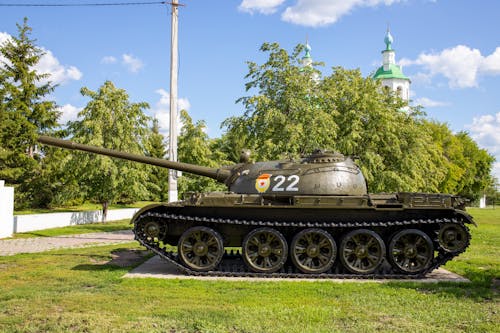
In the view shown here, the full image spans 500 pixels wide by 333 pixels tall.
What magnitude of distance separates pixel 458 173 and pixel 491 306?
45861 millimetres

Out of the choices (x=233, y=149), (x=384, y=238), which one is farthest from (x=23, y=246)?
(x=233, y=149)

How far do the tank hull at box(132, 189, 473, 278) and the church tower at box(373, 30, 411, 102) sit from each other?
63.0m

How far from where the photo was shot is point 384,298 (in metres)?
8.27

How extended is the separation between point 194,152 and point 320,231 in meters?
17.1

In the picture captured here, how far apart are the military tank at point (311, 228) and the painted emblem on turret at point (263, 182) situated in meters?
0.03

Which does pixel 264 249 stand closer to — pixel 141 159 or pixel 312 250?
pixel 312 250

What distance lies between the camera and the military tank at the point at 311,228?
33.6ft

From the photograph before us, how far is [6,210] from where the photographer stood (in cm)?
1841

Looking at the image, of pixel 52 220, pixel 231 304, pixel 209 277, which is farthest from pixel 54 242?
pixel 231 304

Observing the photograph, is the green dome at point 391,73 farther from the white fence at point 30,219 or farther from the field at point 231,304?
the field at point 231,304

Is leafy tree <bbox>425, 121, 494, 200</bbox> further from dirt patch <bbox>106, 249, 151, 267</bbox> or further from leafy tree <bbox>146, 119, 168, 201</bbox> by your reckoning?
dirt patch <bbox>106, 249, 151, 267</bbox>

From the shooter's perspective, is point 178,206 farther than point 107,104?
No

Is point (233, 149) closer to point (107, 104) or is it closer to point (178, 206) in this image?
point (107, 104)

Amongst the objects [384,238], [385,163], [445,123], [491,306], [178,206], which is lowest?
[491,306]
